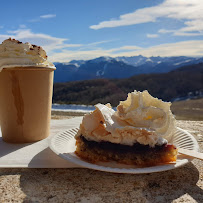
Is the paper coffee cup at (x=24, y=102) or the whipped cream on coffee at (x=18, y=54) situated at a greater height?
the whipped cream on coffee at (x=18, y=54)

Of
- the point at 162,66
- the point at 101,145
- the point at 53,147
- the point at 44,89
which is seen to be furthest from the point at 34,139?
the point at 162,66

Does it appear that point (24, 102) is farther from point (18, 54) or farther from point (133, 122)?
point (133, 122)

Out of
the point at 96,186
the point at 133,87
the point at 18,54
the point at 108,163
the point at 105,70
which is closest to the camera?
the point at 96,186

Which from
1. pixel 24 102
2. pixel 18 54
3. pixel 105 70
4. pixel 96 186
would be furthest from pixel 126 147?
pixel 105 70

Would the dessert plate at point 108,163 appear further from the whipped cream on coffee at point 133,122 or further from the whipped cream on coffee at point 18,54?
the whipped cream on coffee at point 18,54

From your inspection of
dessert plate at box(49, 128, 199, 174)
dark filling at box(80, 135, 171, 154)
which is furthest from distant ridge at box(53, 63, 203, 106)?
dark filling at box(80, 135, 171, 154)

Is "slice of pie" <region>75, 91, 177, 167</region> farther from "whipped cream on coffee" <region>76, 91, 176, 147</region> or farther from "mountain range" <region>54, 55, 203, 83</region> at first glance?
"mountain range" <region>54, 55, 203, 83</region>

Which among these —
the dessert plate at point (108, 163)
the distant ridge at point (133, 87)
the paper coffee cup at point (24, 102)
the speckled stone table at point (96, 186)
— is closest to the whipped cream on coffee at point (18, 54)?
the paper coffee cup at point (24, 102)
